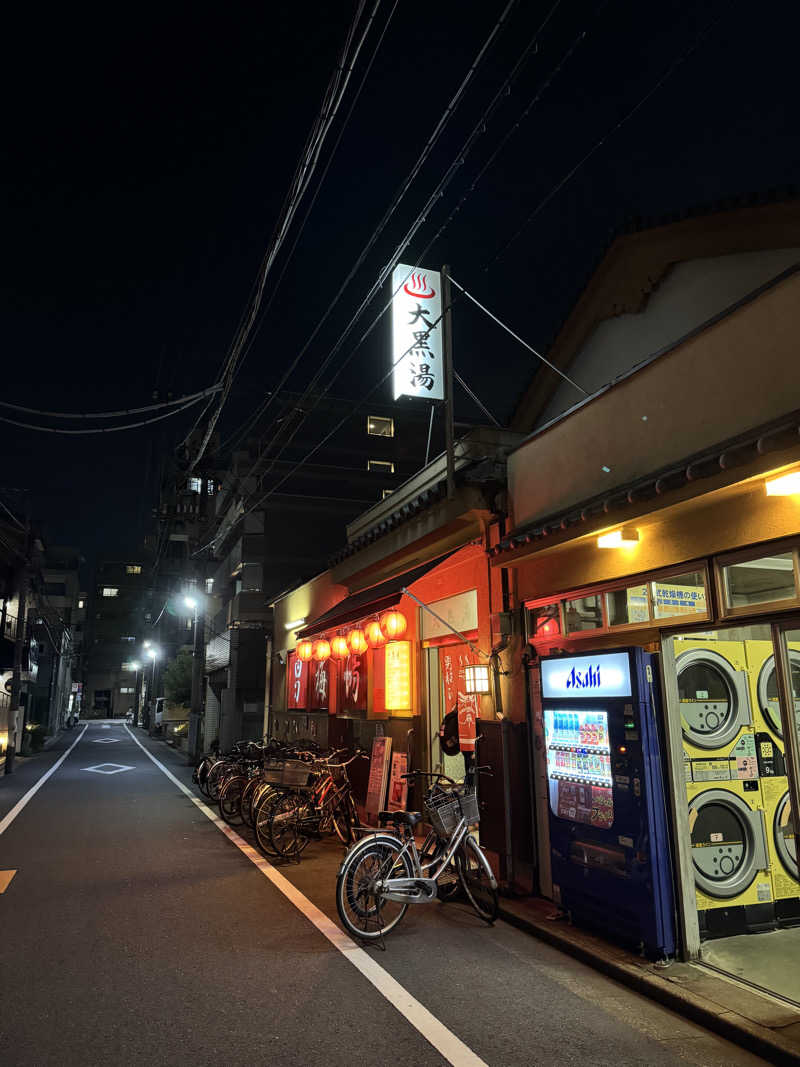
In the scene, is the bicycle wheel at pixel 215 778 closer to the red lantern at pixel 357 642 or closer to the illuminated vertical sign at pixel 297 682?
the illuminated vertical sign at pixel 297 682

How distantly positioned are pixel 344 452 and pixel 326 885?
30.6m

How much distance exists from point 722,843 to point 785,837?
837 mm

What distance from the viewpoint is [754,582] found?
610 centimetres

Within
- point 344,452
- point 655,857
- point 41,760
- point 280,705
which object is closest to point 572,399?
point 655,857

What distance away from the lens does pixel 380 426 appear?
4022 cm

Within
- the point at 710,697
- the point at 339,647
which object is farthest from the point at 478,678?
the point at 339,647

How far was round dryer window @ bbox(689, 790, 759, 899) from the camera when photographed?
21.8 feet

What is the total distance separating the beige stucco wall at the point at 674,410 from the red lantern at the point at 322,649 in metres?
8.16

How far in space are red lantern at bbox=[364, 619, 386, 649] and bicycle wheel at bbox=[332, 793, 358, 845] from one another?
9.53ft

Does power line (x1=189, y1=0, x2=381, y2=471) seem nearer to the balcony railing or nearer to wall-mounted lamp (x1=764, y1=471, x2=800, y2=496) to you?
wall-mounted lamp (x1=764, y1=471, x2=800, y2=496)

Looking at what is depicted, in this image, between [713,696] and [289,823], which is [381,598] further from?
[713,696]

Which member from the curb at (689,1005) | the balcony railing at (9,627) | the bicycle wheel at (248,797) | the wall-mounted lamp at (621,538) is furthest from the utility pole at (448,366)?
the balcony railing at (9,627)

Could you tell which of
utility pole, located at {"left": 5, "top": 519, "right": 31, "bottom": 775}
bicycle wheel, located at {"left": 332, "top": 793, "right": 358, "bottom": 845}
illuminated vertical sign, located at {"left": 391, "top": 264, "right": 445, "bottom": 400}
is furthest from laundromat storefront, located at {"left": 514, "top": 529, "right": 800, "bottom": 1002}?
utility pole, located at {"left": 5, "top": 519, "right": 31, "bottom": 775}

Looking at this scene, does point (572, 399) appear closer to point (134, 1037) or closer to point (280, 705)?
point (134, 1037)
